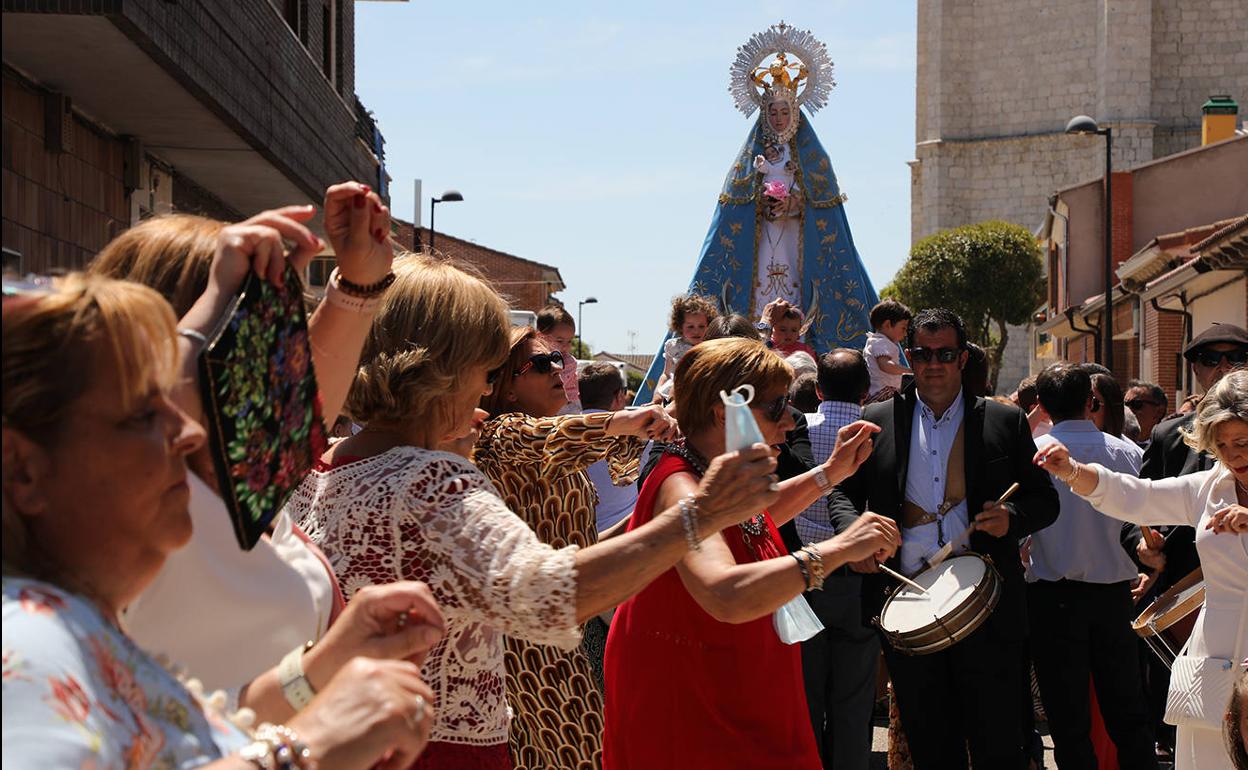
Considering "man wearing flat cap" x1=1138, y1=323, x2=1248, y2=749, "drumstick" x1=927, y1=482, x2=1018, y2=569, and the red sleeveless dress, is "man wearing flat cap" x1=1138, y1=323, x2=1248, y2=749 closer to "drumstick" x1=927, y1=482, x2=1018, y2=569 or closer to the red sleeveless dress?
"drumstick" x1=927, y1=482, x2=1018, y2=569

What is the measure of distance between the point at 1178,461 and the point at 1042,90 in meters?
55.6

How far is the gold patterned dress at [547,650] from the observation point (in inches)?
159

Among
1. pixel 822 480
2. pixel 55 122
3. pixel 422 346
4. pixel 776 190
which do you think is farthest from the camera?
pixel 776 190

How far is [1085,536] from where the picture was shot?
714 centimetres

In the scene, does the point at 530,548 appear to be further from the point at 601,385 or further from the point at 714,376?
the point at 601,385

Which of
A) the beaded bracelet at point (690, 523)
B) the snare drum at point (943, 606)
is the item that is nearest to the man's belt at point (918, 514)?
the snare drum at point (943, 606)

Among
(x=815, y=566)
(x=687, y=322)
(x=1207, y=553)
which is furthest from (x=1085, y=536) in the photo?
(x=815, y=566)

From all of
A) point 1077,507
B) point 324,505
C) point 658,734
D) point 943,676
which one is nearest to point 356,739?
point 324,505

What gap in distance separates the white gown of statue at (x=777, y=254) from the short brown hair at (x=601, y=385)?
15.7ft

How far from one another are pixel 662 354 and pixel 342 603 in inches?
333

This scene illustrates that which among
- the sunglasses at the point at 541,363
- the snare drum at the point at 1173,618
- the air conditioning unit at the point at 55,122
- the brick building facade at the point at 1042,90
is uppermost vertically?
the brick building facade at the point at 1042,90

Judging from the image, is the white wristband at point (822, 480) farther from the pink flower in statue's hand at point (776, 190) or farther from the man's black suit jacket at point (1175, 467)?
the pink flower in statue's hand at point (776, 190)

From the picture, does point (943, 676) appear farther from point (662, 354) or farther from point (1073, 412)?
point (662, 354)

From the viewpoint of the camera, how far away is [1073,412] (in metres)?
7.23
